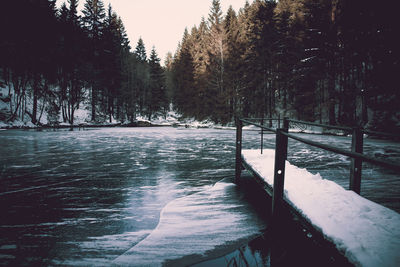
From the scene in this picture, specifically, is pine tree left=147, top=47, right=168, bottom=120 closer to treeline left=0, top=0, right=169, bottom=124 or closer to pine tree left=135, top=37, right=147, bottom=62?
treeline left=0, top=0, right=169, bottom=124

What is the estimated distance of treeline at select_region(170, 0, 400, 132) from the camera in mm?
15789

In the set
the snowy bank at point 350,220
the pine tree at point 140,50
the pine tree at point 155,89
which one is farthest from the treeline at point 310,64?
the pine tree at point 140,50

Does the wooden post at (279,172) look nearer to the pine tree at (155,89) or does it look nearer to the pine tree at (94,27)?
the pine tree at (94,27)

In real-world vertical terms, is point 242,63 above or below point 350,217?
above

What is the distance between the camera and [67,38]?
37.8 m

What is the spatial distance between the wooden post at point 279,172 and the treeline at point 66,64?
3800 centimetres

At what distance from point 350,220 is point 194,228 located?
2282 mm

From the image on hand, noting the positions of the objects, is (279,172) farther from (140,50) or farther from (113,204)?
(140,50)

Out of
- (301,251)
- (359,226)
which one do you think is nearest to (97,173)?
(301,251)

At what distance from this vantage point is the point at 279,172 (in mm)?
3348

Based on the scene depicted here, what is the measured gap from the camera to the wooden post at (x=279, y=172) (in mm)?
3252

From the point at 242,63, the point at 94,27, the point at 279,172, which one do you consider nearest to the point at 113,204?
the point at 279,172

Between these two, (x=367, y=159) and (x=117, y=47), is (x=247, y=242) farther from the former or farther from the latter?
(x=117, y=47)

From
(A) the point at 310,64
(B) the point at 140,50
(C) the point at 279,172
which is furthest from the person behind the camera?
(B) the point at 140,50
